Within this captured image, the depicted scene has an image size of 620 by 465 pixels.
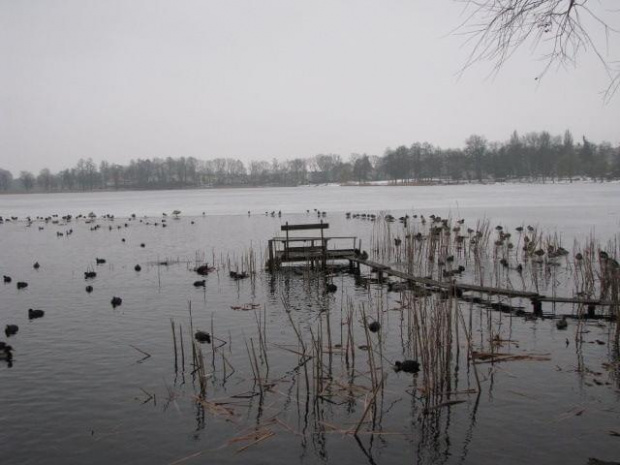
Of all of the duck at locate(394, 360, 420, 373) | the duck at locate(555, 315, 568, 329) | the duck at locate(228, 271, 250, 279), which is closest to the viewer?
the duck at locate(394, 360, 420, 373)

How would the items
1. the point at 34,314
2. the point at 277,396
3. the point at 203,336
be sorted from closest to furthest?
the point at 277,396, the point at 203,336, the point at 34,314

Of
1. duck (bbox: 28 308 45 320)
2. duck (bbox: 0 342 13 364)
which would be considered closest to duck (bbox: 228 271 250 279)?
duck (bbox: 28 308 45 320)

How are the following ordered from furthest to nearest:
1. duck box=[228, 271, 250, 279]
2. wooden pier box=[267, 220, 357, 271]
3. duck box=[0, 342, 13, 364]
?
wooden pier box=[267, 220, 357, 271] → duck box=[228, 271, 250, 279] → duck box=[0, 342, 13, 364]

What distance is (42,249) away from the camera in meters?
34.5

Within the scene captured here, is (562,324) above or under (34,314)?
under

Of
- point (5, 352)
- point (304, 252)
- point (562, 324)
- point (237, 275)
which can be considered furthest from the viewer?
point (304, 252)

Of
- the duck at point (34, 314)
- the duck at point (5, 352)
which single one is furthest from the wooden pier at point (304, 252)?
the duck at point (5, 352)

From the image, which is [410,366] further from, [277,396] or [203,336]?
[203,336]

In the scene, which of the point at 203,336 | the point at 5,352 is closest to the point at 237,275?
the point at 203,336

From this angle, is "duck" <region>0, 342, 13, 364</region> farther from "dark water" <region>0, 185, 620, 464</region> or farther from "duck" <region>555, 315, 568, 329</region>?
"duck" <region>555, 315, 568, 329</region>

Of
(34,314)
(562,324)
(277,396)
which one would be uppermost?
(34,314)

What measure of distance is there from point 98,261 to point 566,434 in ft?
77.8

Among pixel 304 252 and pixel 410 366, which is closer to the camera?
pixel 410 366

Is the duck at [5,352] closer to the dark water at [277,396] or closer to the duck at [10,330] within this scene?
the dark water at [277,396]
